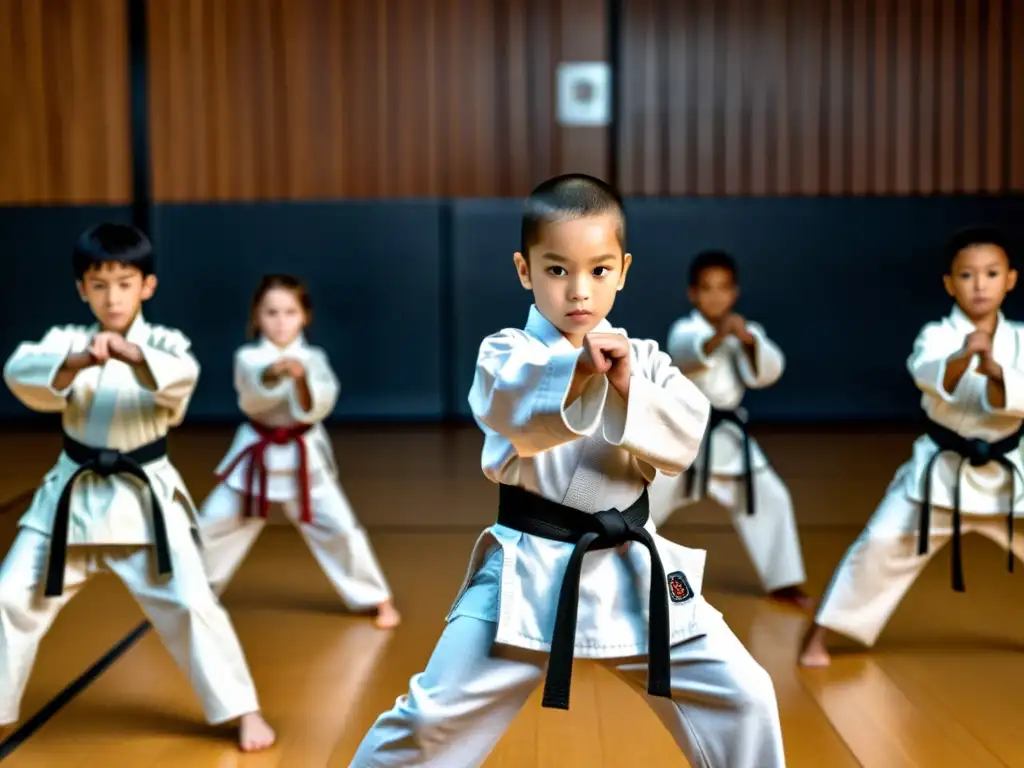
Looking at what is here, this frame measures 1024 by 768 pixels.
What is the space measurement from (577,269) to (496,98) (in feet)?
19.7

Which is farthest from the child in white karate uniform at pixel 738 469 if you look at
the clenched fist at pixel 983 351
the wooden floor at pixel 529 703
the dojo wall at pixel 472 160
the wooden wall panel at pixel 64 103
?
the wooden wall panel at pixel 64 103

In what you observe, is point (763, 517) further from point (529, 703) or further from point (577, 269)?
point (577, 269)

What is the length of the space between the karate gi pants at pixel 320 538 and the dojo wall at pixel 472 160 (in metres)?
4.07

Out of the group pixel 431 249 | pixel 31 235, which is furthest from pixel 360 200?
pixel 31 235

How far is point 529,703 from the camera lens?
276cm

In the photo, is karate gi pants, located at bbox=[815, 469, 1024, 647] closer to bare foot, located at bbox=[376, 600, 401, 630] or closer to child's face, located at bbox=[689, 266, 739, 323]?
child's face, located at bbox=[689, 266, 739, 323]

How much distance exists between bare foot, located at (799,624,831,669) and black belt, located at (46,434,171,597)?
1557 millimetres

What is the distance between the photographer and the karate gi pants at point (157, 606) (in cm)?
243

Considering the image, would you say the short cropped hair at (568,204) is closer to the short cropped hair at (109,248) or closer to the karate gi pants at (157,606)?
the short cropped hair at (109,248)

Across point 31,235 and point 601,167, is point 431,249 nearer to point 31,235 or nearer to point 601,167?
point 601,167

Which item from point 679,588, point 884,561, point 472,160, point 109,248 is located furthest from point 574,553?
point 472,160

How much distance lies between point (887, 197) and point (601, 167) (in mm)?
1727

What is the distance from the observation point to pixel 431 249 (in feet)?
24.6


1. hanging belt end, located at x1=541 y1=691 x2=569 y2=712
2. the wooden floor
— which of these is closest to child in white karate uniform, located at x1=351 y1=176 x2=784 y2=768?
hanging belt end, located at x1=541 y1=691 x2=569 y2=712
